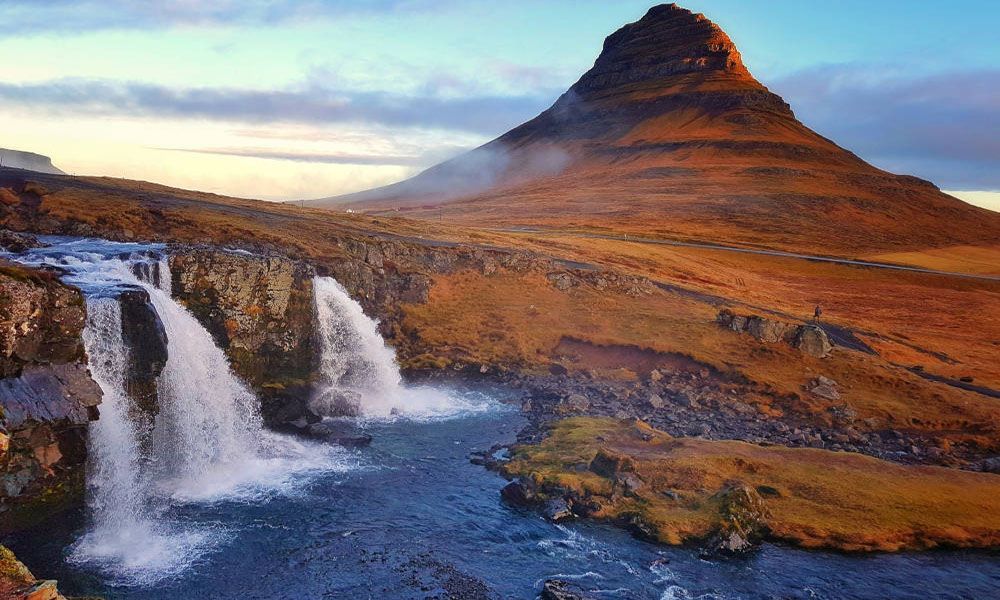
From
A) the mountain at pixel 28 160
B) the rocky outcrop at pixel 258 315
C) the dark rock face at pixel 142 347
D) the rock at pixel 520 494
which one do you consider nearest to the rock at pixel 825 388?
the rock at pixel 520 494

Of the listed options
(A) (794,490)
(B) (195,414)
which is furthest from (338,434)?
(A) (794,490)

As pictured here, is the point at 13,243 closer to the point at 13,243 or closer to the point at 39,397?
the point at 13,243

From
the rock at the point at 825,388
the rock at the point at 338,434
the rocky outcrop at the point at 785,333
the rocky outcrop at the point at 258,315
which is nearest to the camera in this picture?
the rock at the point at 338,434

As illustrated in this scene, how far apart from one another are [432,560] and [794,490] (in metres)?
15.7

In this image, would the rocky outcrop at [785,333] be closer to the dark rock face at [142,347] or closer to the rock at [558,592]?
the rock at [558,592]

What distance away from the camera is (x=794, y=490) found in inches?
1145

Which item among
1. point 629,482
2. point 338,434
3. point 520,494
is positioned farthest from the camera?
point 338,434

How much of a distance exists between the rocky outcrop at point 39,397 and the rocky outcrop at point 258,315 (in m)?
10.2

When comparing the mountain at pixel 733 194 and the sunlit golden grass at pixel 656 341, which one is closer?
the sunlit golden grass at pixel 656 341

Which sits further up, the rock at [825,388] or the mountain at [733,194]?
the mountain at [733,194]

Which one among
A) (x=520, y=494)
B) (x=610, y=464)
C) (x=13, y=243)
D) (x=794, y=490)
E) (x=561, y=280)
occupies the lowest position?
(x=520, y=494)

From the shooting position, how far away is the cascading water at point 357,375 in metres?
39.6

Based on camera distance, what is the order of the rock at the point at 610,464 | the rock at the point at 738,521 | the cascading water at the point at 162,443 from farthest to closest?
the rock at the point at 610,464
the rock at the point at 738,521
the cascading water at the point at 162,443

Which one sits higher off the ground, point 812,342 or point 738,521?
point 812,342
